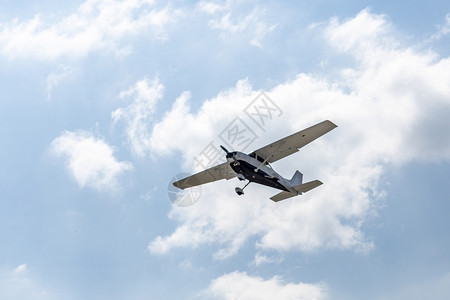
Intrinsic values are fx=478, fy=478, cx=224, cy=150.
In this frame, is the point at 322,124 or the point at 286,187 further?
the point at 286,187

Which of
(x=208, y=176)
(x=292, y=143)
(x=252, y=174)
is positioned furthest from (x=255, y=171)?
(x=208, y=176)

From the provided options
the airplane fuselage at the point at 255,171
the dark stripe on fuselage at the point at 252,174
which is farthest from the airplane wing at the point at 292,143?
the dark stripe on fuselage at the point at 252,174

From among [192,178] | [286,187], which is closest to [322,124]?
[286,187]

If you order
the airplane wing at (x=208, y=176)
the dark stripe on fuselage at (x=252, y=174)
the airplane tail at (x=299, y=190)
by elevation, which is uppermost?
the airplane wing at (x=208, y=176)

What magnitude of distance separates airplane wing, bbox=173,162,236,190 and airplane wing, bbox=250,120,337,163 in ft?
10.5

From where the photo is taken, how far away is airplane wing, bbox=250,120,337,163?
1209 inches

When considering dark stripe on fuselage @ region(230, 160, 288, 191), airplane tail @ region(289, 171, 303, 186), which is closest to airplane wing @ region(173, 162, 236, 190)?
dark stripe on fuselage @ region(230, 160, 288, 191)

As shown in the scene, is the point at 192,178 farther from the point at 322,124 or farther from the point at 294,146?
the point at 322,124

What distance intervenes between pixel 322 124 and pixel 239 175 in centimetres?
636

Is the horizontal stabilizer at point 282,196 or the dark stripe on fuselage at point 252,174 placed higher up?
the dark stripe on fuselage at point 252,174

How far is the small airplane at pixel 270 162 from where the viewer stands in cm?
3141

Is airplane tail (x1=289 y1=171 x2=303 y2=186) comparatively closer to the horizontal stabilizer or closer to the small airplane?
the small airplane

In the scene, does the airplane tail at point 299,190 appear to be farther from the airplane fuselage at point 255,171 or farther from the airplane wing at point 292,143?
the airplane wing at point 292,143

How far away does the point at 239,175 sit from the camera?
104 ft
